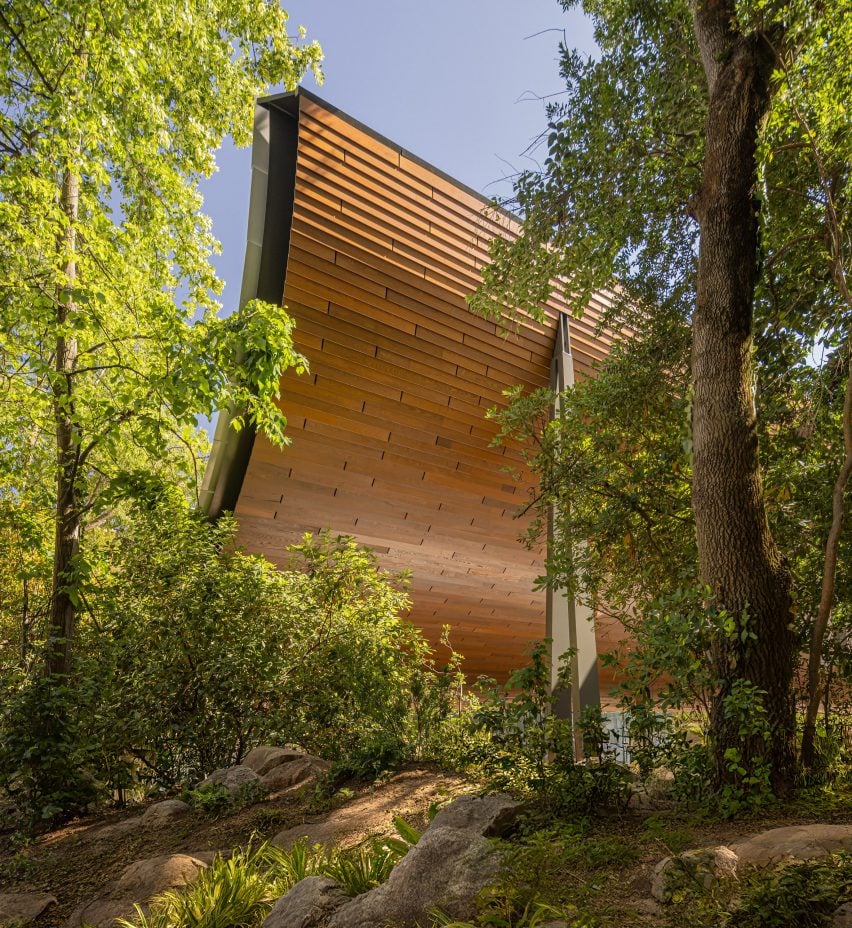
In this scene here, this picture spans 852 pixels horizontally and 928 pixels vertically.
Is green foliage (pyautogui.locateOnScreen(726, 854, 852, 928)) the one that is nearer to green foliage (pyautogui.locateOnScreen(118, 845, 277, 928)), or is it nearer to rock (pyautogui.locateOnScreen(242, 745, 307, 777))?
green foliage (pyautogui.locateOnScreen(118, 845, 277, 928))

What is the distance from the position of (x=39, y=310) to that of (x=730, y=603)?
185 inches

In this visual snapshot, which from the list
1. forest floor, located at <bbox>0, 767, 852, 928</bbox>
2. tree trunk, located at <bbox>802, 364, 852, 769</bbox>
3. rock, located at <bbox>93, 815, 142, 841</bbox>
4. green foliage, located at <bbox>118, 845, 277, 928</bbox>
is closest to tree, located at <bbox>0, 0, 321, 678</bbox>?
rock, located at <bbox>93, 815, 142, 841</bbox>

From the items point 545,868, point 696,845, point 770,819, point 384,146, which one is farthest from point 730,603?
point 384,146

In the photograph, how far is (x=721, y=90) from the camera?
3553 mm

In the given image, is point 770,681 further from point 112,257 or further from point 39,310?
point 112,257

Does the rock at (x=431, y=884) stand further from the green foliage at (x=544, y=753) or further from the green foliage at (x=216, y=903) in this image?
the green foliage at (x=544, y=753)

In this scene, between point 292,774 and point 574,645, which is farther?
point 574,645

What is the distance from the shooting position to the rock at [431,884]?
2.01m

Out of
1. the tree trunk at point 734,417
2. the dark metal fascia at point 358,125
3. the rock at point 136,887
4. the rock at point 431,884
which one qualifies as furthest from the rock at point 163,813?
the dark metal fascia at point 358,125

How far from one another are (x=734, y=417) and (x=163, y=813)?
4137mm

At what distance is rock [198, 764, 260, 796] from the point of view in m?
4.01

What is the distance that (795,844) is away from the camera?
1.95 metres

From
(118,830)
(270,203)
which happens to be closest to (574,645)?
(118,830)

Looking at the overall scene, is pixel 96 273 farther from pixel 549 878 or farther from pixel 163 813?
pixel 549 878
